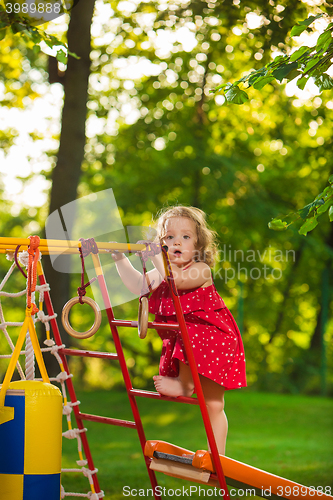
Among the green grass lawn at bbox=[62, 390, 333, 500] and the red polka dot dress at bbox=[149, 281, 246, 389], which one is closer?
the red polka dot dress at bbox=[149, 281, 246, 389]

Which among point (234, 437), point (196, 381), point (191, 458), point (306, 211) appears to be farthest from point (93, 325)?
point (234, 437)

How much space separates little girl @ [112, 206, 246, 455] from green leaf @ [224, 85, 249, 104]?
2.26 ft

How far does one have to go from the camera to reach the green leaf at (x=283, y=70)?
2167mm

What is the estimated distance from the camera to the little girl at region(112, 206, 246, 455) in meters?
2.50

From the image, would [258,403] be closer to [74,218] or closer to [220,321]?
[74,218]

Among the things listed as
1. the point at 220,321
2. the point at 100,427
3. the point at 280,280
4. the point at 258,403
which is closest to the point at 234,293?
the point at 280,280

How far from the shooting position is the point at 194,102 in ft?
27.8

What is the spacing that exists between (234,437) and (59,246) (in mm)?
4194

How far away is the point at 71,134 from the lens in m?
4.78

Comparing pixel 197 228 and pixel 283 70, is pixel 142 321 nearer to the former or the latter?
pixel 197 228

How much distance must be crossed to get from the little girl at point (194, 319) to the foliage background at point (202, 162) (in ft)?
9.68

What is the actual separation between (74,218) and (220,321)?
3.81 m

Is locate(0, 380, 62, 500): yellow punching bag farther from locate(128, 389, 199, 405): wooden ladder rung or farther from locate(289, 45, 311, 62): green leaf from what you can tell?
locate(289, 45, 311, 62): green leaf

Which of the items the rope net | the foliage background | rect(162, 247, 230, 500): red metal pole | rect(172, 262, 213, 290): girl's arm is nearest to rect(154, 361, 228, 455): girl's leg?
rect(162, 247, 230, 500): red metal pole
